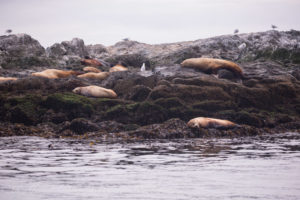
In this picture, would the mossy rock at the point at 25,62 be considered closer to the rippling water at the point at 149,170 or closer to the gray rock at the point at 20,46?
the gray rock at the point at 20,46

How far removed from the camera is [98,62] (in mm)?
25719

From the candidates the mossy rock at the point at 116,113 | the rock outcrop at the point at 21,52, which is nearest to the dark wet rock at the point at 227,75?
the mossy rock at the point at 116,113

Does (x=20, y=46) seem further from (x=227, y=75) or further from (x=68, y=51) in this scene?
(x=227, y=75)

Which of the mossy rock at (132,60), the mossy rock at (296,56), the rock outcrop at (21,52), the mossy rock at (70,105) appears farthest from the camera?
the mossy rock at (132,60)

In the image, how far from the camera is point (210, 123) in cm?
1224

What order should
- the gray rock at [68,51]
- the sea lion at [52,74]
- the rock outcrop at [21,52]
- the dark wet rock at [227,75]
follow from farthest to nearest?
the gray rock at [68,51] → the rock outcrop at [21,52] → the sea lion at [52,74] → the dark wet rock at [227,75]

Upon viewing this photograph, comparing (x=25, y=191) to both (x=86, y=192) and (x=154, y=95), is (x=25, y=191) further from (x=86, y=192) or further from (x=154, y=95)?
(x=154, y=95)

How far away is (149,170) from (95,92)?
9311mm

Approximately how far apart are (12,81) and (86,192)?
1202 centimetres

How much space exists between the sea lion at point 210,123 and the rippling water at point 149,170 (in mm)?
2145

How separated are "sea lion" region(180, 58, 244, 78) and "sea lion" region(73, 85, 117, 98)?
4195 millimetres

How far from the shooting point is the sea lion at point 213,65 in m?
17.1

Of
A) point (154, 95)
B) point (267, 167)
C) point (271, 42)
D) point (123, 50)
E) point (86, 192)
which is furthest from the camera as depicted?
point (123, 50)

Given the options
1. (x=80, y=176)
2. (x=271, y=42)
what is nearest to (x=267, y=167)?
(x=80, y=176)
